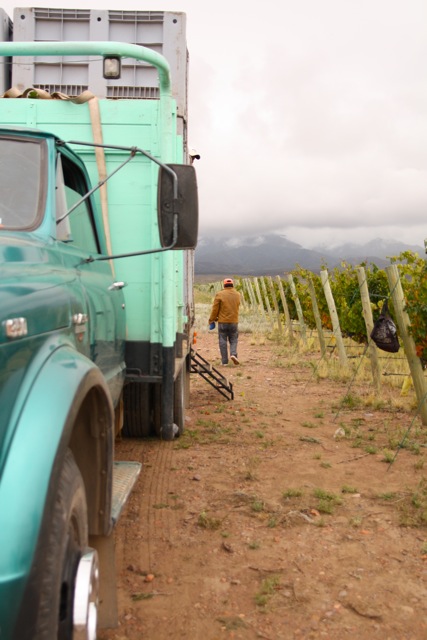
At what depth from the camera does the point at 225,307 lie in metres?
12.6

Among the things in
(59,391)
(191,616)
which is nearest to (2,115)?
(59,391)

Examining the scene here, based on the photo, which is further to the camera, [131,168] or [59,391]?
[131,168]

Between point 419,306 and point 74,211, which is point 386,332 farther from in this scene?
point 74,211

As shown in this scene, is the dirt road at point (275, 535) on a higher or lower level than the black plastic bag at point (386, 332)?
lower

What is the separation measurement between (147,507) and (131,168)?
2.50 metres

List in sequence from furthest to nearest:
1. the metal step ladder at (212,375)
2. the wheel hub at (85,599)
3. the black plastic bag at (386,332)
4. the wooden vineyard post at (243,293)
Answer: the wooden vineyard post at (243,293) < the metal step ladder at (212,375) < the black plastic bag at (386,332) < the wheel hub at (85,599)

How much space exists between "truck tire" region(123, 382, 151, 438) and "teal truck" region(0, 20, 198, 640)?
1 centimetres

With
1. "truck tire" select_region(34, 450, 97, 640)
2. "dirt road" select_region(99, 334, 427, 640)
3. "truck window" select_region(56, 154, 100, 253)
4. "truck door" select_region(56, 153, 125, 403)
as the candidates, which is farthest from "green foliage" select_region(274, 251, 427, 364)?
"truck tire" select_region(34, 450, 97, 640)

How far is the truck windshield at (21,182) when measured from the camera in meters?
2.83

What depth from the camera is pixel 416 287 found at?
8.32m

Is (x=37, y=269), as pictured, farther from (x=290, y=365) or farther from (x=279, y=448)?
(x=290, y=365)

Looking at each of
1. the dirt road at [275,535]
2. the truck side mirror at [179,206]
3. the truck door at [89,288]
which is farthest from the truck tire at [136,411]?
the truck side mirror at [179,206]

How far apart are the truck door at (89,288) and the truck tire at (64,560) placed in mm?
777

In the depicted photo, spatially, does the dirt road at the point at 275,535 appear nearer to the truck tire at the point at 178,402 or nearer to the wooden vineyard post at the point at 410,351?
the truck tire at the point at 178,402
